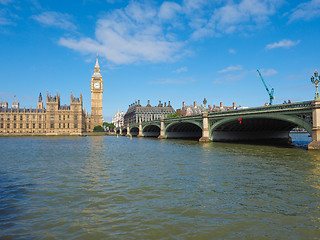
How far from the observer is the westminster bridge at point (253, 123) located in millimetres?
31672

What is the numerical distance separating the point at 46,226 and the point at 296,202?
993cm

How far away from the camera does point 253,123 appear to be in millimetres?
51188

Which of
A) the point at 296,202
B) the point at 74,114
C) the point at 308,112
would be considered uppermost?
the point at 74,114

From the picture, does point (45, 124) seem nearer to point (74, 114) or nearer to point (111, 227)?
point (74, 114)

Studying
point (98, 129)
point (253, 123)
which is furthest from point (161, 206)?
point (98, 129)

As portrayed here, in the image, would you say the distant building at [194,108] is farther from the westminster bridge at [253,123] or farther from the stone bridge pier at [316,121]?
the stone bridge pier at [316,121]

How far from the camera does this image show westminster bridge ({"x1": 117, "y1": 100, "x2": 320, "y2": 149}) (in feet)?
104

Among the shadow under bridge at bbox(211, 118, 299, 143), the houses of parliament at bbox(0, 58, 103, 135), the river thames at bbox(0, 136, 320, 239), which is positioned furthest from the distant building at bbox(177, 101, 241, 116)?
the river thames at bbox(0, 136, 320, 239)

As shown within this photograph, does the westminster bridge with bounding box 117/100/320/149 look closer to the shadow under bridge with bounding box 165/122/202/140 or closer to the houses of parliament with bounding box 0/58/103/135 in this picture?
the shadow under bridge with bounding box 165/122/202/140

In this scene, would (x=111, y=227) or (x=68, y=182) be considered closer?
(x=111, y=227)

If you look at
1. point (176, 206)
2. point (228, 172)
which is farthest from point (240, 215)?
point (228, 172)

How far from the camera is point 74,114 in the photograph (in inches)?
6284

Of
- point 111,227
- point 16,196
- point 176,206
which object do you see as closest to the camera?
point 111,227

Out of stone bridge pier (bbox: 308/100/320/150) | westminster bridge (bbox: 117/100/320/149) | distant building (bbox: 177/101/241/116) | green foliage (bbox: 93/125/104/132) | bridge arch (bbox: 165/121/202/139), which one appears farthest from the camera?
green foliage (bbox: 93/125/104/132)
